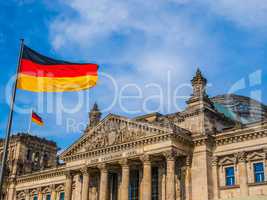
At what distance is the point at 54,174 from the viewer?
2517 inches

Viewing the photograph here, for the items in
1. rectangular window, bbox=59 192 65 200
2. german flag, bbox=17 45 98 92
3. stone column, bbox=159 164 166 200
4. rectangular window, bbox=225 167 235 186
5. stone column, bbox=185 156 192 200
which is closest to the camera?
german flag, bbox=17 45 98 92

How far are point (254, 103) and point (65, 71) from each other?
48361mm

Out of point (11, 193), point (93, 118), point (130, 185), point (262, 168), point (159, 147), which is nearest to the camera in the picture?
point (262, 168)

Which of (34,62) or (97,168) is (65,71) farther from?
(97,168)

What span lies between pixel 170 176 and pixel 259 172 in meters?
8.68

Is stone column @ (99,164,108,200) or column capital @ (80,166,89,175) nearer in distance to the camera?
stone column @ (99,164,108,200)

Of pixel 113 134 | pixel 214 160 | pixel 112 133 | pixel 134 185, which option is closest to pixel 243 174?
pixel 214 160

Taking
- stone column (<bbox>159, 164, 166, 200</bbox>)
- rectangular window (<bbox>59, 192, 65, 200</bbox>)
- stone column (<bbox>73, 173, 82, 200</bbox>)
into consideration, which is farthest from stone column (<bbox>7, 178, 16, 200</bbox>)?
stone column (<bbox>159, 164, 166, 200</bbox>)

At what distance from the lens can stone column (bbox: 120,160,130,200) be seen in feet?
152

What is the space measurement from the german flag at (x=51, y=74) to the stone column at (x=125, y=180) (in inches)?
828

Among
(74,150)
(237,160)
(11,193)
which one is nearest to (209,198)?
(237,160)

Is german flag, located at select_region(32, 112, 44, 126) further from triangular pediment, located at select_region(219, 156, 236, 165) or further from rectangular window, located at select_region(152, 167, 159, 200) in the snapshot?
triangular pediment, located at select_region(219, 156, 236, 165)

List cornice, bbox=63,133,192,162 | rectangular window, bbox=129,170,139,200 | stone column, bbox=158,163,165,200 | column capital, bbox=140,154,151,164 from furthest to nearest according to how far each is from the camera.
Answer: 1. rectangular window, bbox=129,170,139,200
2. stone column, bbox=158,163,165,200
3. column capital, bbox=140,154,151,164
4. cornice, bbox=63,133,192,162

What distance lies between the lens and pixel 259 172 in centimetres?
4269
